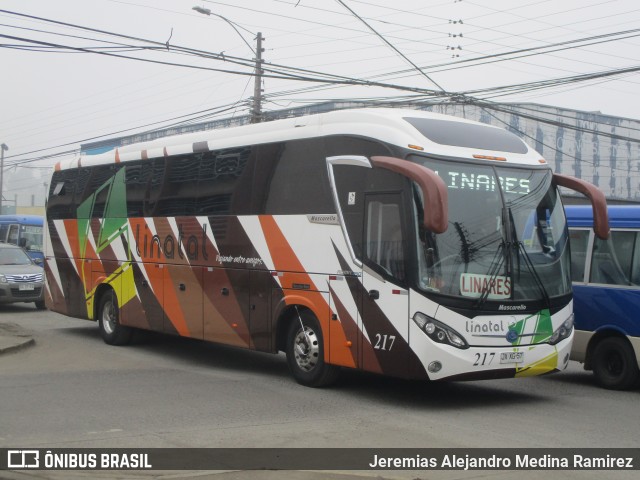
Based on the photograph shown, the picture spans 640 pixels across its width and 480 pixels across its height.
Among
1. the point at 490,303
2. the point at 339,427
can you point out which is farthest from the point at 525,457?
the point at 490,303

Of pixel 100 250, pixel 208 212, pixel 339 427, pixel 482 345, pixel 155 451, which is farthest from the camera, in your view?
pixel 100 250

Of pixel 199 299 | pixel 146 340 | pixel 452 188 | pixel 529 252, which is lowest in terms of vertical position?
pixel 146 340

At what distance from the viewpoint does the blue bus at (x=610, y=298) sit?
12.4 meters

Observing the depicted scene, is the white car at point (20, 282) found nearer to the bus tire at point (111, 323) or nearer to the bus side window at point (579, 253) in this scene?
the bus tire at point (111, 323)

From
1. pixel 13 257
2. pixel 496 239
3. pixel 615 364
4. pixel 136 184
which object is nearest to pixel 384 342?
pixel 496 239

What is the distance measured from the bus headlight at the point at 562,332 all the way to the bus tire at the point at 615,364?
1396 millimetres

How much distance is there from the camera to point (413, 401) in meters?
11.3

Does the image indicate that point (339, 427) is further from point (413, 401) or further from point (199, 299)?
point (199, 299)

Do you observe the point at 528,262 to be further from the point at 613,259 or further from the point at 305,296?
the point at 305,296

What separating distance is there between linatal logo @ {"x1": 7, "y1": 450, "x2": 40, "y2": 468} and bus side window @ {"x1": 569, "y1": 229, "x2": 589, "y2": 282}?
8416 millimetres

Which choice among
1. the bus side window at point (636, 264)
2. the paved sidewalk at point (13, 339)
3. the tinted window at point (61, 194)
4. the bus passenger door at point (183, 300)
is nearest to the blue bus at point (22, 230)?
the tinted window at point (61, 194)

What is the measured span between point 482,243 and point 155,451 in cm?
470

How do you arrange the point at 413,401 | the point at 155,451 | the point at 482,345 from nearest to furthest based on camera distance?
the point at 155,451, the point at 482,345, the point at 413,401

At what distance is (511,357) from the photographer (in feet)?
35.1
